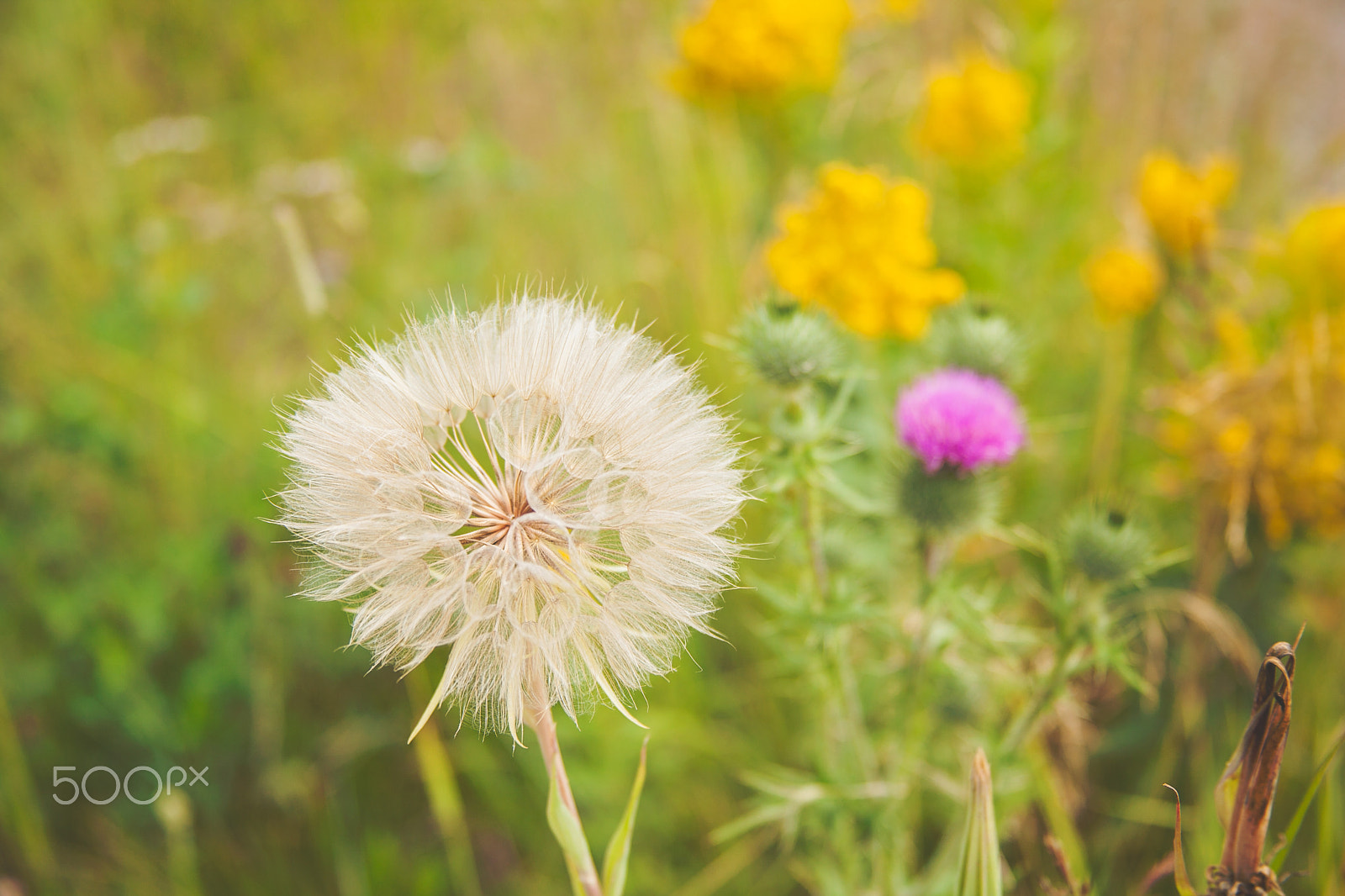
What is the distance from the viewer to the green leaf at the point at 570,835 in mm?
949

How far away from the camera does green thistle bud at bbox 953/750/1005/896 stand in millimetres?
978

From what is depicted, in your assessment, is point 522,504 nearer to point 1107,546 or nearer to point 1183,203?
point 1107,546

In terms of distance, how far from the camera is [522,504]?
1.13 m

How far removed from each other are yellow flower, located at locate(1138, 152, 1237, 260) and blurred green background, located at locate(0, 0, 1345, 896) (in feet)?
1.09

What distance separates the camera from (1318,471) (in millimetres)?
2020

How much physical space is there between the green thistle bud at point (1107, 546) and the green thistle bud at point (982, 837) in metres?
0.50

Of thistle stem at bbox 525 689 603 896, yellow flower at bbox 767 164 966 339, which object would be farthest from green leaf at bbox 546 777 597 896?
yellow flower at bbox 767 164 966 339

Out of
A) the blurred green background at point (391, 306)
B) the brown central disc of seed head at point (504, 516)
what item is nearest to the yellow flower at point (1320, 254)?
the blurred green background at point (391, 306)

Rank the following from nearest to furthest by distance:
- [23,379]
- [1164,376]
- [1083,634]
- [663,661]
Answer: [663,661]
[1083,634]
[1164,376]
[23,379]

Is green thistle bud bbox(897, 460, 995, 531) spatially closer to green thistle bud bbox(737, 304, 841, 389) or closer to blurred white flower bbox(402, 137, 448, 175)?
green thistle bud bbox(737, 304, 841, 389)

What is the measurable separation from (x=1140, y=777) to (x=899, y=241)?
1.65 metres

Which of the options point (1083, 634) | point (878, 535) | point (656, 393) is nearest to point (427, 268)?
point (878, 535)

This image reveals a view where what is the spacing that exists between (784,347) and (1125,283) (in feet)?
5.98

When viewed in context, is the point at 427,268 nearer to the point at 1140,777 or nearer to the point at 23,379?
the point at 23,379
